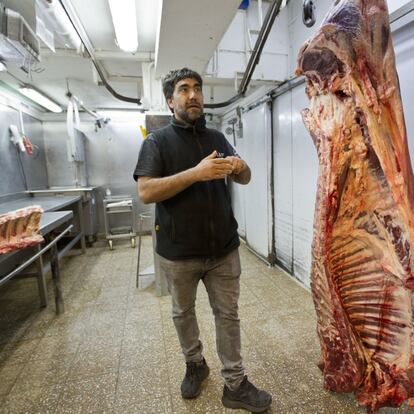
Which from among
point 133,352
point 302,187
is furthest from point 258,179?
point 133,352

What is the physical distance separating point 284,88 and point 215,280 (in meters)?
2.26

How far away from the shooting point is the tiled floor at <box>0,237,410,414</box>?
141 centimetres

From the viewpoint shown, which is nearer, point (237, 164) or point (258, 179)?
point (237, 164)

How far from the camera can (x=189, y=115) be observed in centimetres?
127

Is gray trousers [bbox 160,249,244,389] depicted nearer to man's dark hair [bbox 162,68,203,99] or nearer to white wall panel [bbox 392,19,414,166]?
man's dark hair [bbox 162,68,203,99]

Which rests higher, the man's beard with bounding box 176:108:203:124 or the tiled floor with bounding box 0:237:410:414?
the man's beard with bounding box 176:108:203:124

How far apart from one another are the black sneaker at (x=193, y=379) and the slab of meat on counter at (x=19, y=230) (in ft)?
4.07

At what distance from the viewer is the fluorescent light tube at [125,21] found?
1.64 metres

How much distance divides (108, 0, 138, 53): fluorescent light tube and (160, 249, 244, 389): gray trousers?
1.58 m

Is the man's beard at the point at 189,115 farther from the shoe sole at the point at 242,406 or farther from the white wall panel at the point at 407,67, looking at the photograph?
the shoe sole at the point at 242,406

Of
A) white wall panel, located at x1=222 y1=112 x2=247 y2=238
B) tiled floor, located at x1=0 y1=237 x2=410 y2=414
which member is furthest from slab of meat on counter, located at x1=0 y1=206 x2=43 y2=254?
white wall panel, located at x1=222 y1=112 x2=247 y2=238

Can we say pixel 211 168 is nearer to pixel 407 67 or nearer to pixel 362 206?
pixel 362 206

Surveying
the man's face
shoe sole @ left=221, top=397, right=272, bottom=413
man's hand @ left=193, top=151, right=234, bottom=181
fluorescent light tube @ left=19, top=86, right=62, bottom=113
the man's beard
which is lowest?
shoe sole @ left=221, top=397, right=272, bottom=413

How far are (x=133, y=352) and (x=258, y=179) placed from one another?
8.15 ft
